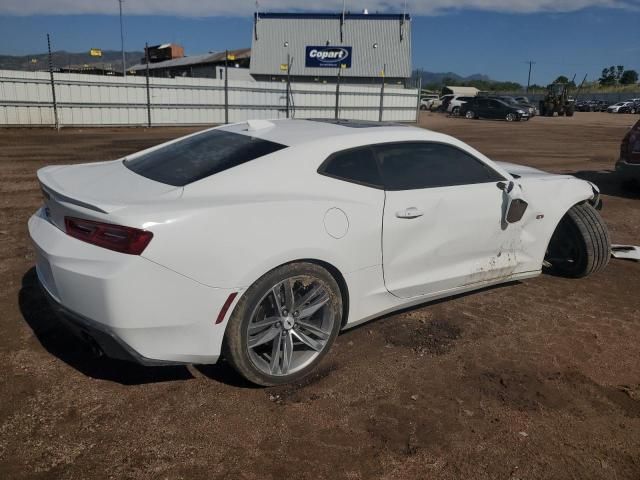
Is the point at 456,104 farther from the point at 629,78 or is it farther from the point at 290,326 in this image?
the point at 629,78

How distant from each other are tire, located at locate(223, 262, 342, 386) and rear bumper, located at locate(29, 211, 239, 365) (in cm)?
12

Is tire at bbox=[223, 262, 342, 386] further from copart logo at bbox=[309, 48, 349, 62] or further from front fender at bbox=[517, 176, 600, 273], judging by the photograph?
copart logo at bbox=[309, 48, 349, 62]

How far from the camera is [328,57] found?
42375 millimetres

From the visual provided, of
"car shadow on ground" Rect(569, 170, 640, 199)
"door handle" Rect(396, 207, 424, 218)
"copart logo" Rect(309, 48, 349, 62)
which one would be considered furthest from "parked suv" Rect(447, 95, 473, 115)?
"door handle" Rect(396, 207, 424, 218)

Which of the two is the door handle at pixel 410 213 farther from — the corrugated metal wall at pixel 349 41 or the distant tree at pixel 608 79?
the distant tree at pixel 608 79

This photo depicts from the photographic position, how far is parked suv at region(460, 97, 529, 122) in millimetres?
34062

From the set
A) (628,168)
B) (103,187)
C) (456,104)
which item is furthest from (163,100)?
(456,104)

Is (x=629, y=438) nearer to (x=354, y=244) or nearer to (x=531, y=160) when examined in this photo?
(x=354, y=244)

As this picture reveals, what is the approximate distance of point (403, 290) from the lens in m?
3.56

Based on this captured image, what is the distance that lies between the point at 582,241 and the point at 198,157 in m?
3.50

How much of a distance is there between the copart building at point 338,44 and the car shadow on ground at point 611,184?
32105 millimetres

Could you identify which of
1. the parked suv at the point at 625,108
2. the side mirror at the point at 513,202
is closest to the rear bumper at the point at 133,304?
the side mirror at the point at 513,202

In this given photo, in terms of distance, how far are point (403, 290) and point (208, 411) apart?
58.1 inches

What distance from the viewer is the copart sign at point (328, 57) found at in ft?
138
